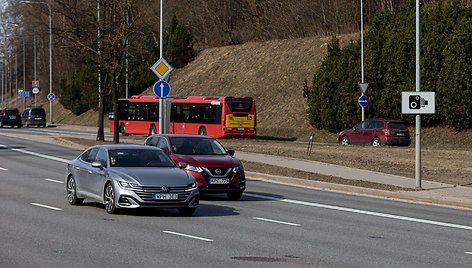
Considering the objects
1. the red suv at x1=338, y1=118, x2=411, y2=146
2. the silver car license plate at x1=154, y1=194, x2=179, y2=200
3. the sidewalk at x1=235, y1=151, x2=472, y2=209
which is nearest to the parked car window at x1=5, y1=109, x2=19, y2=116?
the red suv at x1=338, y1=118, x2=411, y2=146

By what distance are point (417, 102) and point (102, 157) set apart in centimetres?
972

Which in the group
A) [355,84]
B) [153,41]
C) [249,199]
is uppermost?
[153,41]

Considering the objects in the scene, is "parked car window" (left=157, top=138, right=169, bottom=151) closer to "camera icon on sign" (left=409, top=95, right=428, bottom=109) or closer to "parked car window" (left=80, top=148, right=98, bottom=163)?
"parked car window" (left=80, top=148, right=98, bottom=163)

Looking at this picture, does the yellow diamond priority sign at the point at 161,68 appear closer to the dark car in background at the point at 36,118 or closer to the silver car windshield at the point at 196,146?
the silver car windshield at the point at 196,146

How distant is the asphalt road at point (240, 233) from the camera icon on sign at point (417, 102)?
3178mm

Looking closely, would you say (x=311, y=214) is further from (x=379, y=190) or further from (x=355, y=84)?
(x=355, y=84)

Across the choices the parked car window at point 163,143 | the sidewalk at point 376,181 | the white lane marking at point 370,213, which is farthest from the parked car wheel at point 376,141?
the parked car window at point 163,143

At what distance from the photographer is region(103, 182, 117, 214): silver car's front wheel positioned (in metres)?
15.4

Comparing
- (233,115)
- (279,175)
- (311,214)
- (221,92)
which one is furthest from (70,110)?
(311,214)

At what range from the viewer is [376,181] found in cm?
2439

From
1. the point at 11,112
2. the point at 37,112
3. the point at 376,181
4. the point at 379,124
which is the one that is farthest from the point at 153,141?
the point at 11,112

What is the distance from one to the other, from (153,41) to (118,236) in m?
72.8

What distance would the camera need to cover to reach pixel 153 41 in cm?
8400

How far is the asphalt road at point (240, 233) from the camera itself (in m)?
10.5
